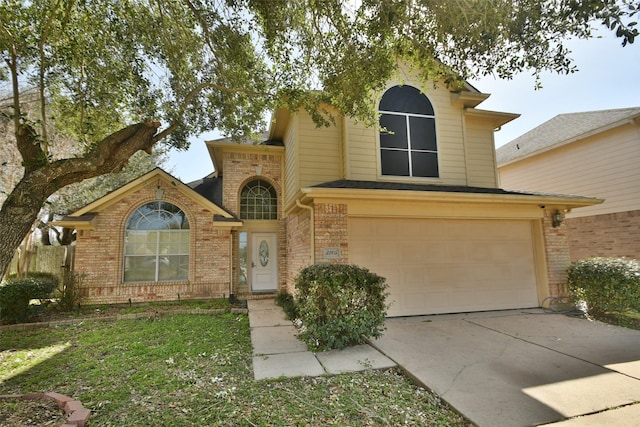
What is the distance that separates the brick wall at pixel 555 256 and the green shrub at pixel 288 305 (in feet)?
20.9

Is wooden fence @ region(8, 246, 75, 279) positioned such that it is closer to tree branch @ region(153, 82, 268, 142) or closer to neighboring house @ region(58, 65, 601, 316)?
neighboring house @ region(58, 65, 601, 316)

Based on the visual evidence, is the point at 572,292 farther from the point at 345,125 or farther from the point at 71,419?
the point at 71,419

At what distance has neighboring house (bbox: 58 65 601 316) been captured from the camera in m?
6.96

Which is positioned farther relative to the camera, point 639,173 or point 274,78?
point 639,173

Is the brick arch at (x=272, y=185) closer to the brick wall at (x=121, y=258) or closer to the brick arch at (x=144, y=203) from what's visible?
the brick wall at (x=121, y=258)

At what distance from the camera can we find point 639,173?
9406mm

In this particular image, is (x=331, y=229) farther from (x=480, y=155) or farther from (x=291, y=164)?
(x=480, y=155)

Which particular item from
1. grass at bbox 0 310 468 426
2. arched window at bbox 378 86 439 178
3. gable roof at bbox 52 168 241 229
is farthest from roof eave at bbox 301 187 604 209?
gable roof at bbox 52 168 241 229

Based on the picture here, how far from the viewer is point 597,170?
1058cm

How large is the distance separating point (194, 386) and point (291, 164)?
6.38 metres

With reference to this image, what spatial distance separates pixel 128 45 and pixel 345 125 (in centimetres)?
502

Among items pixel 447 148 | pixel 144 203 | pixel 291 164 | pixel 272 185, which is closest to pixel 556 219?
pixel 447 148

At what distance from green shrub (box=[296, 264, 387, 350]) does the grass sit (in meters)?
0.94

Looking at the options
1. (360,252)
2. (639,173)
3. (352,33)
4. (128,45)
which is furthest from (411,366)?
(639,173)
